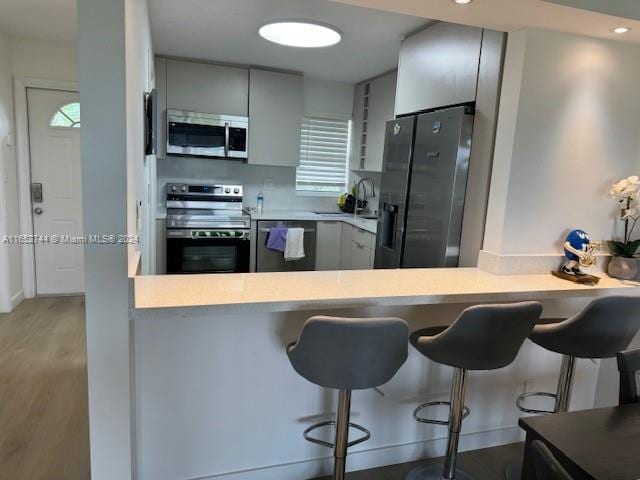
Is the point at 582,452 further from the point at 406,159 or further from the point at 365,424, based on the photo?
the point at 406,159

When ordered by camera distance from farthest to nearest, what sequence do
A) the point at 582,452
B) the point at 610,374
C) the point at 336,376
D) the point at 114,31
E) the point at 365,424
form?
the point at 610,374, the point at 365,424, the point at 336,376, the point at 114,31, the point at 582,452

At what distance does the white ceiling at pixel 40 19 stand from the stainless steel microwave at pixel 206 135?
41.0 inches

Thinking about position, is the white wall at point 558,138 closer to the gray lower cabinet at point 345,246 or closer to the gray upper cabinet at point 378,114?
the gray upper cabinet at point 378,114

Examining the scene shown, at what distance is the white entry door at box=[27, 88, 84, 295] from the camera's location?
4070mm

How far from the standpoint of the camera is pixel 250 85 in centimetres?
442

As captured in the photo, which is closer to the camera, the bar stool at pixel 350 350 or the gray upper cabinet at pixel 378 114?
the bar stool at pixel 350 350

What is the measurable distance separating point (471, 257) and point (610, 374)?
1024mm

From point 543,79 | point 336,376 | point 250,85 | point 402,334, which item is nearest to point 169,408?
point 336,376

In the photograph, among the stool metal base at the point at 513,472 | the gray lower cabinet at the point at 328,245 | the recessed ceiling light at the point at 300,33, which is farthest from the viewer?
the gray lower cabinet at the point at 328,245

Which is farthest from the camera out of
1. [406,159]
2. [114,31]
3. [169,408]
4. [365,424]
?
[406,159]

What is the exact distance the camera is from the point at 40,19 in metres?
3.25

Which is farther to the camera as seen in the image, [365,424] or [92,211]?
[365,424]

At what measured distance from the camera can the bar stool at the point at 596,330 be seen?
174 cm

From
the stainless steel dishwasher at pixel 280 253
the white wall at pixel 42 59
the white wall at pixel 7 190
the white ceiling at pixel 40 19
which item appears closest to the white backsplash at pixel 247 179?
the stainless steel dishwasher at pixel 280 253
